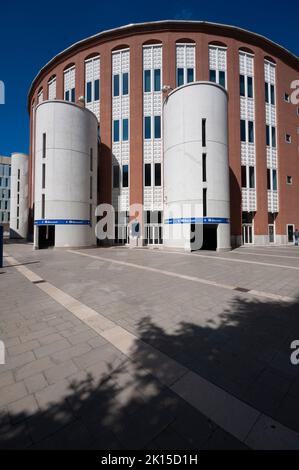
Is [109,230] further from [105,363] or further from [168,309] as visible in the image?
[105,363]

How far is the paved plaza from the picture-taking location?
2002 mm

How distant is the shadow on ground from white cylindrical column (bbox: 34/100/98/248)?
1894cm

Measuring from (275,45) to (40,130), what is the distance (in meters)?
30.6

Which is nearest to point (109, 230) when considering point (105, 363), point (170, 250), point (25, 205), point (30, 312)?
point (170, 250)

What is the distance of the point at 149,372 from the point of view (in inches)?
115

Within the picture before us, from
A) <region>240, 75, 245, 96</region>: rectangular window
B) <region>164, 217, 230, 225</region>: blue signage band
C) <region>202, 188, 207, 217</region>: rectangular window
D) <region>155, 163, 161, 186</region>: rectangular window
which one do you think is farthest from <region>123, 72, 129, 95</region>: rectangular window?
<region>164, 217, 230, 225</region>: blue signage band

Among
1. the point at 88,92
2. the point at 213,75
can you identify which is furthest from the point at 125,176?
the point at 213,75

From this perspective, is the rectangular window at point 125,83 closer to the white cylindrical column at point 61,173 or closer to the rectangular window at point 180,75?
the rectangular window at point 180,75

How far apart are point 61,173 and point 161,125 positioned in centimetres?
1245

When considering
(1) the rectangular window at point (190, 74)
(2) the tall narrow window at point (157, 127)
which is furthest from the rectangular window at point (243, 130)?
(2) the tall narrow window at point (157, 127)

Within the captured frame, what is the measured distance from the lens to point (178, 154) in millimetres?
19828

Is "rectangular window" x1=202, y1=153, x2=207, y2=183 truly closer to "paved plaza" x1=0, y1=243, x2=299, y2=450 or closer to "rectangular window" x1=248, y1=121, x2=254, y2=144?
"rectangular window" x1=248, y1=121, x2=254, y2=144

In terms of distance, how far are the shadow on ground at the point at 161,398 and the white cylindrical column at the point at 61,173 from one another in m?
18.9

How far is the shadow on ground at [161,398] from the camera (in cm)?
194
